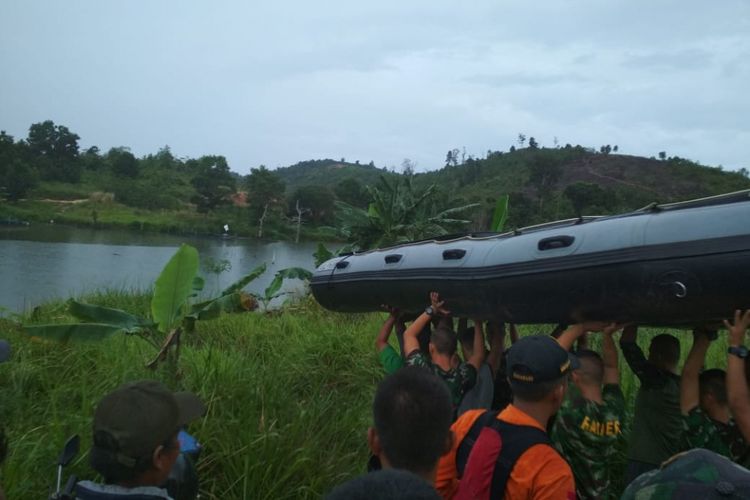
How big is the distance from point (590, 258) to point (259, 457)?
6.73ft

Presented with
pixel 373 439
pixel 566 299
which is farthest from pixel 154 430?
pixel 566 299

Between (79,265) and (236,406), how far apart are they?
1903 cm

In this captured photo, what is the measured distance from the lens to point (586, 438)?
2367mm

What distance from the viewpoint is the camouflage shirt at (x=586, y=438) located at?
93.0 inches

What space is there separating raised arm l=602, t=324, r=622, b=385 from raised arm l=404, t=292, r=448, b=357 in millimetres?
935

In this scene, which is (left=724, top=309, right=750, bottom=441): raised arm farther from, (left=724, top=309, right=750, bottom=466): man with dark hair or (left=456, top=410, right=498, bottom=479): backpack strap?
(left=456, top=410, right=498, bottom=479): backpack strap

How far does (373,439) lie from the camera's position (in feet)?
5.61

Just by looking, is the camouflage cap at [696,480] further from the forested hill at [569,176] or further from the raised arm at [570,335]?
the forested hill at [569,176]

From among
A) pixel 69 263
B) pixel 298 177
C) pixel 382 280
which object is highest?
pixel 298 177

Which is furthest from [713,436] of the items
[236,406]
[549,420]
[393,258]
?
[236,406]

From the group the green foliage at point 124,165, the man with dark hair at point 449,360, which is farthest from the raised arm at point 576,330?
the green foliage at point 124,165

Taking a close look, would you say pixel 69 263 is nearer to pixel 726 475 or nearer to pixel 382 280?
pixel 382 280

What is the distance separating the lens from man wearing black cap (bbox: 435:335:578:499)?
176cm

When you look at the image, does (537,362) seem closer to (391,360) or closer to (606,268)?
(606,268)
